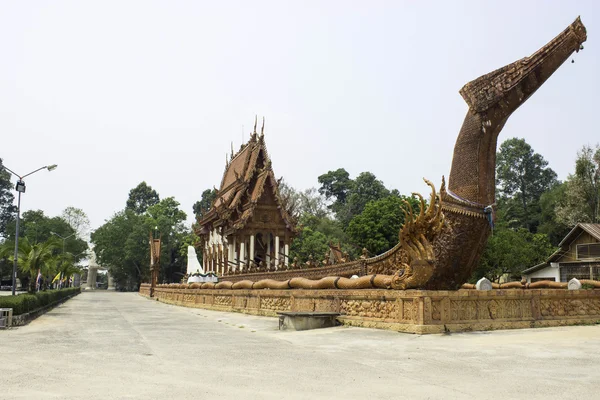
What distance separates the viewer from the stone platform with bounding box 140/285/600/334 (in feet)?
37.9

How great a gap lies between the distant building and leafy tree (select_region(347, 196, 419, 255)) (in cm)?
1482

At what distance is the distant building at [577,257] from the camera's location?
34.8 m

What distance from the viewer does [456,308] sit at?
11805 millimetres

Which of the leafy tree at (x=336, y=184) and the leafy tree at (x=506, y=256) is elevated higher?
the leafy tree at (x=336, y=184)

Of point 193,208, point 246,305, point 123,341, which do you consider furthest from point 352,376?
point 193,208

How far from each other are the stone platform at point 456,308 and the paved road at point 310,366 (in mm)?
547

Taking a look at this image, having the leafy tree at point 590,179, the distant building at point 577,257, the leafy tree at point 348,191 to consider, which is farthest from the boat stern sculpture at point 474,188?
the leafy tree at point 348,191

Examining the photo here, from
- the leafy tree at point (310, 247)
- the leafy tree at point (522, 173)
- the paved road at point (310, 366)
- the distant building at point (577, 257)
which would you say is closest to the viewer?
the paved road at point (310, 366)

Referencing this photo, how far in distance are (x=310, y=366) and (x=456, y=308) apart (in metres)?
5.12

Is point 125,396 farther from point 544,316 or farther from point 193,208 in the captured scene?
point 193,208

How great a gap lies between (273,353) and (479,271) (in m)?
35.3

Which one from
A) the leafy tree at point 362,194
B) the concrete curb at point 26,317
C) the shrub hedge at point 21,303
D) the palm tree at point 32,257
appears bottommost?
the concrete curb at point 26,317

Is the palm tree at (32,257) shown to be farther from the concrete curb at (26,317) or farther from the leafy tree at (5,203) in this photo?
the leafy tree at (5,203)

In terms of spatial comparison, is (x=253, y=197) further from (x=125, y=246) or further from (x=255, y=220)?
(x=125, y=246)
